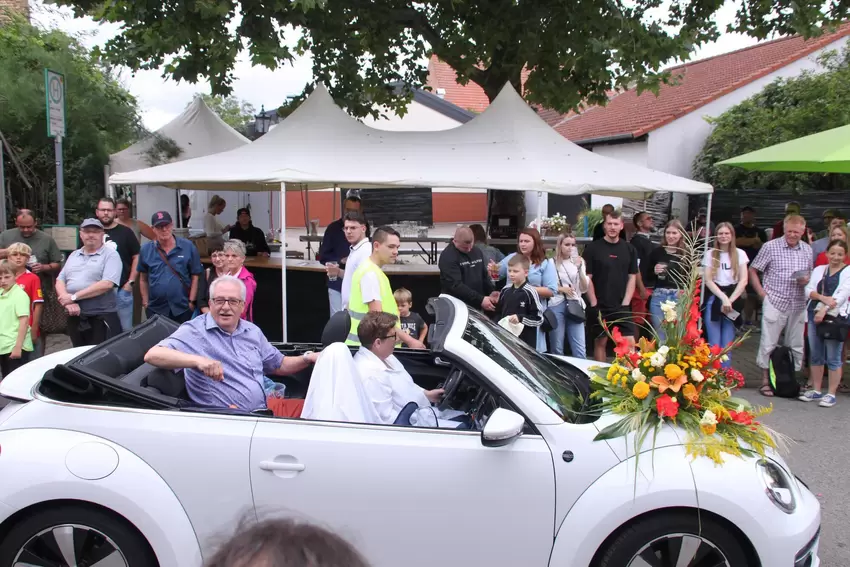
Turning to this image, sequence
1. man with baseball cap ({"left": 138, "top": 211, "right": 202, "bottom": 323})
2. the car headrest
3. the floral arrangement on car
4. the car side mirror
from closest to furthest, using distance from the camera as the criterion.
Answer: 1. the car side mirror
2. the floral arrangement on car
3. the car headrest
4. man with baseball cap ({"left": 138, "top": 211, "right": 202, "bottom": 323})

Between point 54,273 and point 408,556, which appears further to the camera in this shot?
point 54,273

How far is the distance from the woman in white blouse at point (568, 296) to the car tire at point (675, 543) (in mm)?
4483

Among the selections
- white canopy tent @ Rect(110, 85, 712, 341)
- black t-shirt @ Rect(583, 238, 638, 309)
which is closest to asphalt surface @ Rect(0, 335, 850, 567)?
black t-shirt @ Rect(583, 238, 638, 309)

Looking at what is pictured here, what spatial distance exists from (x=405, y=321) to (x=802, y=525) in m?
4.10

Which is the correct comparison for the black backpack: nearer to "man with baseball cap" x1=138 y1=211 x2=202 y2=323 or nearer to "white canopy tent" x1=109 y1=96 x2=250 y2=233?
"man with baseball cap" x1=138 y1=211 x2=202 y2=323

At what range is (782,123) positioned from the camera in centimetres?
1631

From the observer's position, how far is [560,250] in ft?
26.2

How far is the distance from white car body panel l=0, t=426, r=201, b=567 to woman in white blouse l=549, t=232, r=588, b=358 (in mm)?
5068

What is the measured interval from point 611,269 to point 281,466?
5.63 m

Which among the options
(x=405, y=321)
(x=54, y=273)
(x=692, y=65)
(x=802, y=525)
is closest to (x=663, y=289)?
(x=405, y=321)

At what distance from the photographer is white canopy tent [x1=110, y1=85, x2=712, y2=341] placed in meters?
8.52

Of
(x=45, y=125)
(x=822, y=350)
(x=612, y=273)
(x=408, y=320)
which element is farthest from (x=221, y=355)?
(x=45, y=125)

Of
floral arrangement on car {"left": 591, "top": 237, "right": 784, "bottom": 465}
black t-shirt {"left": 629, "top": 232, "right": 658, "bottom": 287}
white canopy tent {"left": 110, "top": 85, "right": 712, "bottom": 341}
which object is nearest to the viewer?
floral arrangement on car {"left": 591, "top": 237, "right": 784, "bottom": 465}

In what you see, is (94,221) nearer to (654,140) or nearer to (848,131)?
(848,131)
